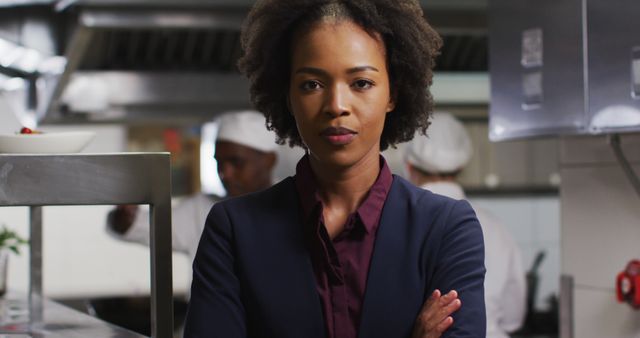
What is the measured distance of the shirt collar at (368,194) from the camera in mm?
1270

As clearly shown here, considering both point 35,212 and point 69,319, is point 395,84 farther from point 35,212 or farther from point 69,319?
point 35,212

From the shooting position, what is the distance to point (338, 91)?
1.20 metres

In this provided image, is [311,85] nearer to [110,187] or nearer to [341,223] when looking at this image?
[341,223]

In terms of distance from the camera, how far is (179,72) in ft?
11.5

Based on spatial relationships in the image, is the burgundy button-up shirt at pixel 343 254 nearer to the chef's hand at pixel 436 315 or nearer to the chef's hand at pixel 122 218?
the chef's hand at pixel 436 315

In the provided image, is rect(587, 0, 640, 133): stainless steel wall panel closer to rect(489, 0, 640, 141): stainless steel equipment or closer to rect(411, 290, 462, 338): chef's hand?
rect(489, 0, 640, 141): stainless steel equipment

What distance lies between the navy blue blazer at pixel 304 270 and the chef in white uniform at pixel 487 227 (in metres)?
1.74

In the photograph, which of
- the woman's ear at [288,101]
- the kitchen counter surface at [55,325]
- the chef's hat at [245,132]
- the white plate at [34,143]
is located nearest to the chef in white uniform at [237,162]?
the chef's hat at [245,132]

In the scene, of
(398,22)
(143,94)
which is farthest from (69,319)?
(143,94)

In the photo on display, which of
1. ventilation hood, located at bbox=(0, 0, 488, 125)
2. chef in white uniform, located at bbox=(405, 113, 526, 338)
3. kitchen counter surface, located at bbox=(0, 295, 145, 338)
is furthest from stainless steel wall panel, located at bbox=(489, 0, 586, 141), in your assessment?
kitchen counter surface, located at bbox=(0, 295, 145, 338)

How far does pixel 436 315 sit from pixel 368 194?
19cm

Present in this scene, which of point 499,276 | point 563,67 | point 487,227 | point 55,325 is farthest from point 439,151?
point 55,325

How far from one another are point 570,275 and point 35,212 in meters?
1.48

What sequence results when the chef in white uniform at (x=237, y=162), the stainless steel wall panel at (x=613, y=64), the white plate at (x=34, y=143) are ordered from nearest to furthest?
the white plate at (x=34, y=143)
the stainless steel wall panel at (x=613, y=64)
the chef in white uniform at (x=237, y=162)
